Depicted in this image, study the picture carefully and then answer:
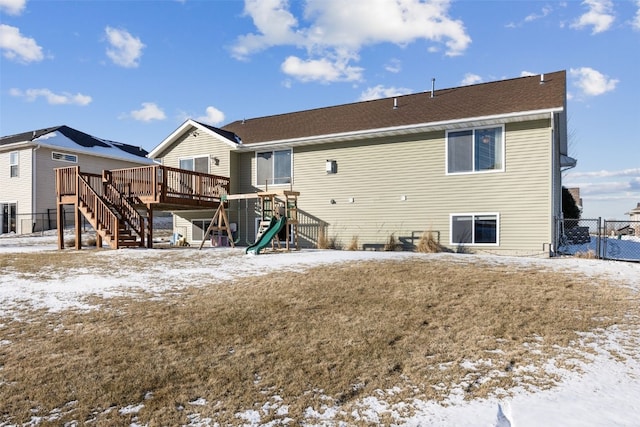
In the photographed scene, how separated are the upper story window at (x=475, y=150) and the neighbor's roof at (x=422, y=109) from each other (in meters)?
0.60

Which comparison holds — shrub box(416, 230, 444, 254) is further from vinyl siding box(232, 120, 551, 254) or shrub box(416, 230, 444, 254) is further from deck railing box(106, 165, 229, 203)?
deck railing box(106, 165, 229, 203)

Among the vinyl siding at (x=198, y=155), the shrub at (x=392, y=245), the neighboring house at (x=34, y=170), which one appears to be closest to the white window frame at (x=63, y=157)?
the neighboring house at (x=34, y=170)

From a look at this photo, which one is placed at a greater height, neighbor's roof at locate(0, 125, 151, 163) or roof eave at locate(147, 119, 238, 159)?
neighbor's roof at locate(0, 125, 151, 163)

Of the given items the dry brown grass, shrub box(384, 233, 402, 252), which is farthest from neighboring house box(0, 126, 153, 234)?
the dry brown grass

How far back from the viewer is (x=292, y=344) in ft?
16.0

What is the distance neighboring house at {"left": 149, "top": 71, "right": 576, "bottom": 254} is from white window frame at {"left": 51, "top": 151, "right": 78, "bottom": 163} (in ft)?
35.9

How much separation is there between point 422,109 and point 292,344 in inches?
460

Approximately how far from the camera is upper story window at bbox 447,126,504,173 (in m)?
12.4

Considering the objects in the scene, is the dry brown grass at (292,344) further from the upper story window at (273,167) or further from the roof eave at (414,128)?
the upper story window at (273,167)

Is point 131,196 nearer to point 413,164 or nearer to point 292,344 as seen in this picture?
point 413,164

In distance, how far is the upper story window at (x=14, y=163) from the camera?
24.1m

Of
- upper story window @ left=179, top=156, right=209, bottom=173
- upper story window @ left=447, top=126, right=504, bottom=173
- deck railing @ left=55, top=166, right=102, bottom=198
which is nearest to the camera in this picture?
upper story window @ left=447, top=126, right=504, bottom=173

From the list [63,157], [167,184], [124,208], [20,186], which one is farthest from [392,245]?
[20,186]

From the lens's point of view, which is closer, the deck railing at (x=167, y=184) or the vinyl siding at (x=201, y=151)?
the deck railing at (x=167, y=184)
